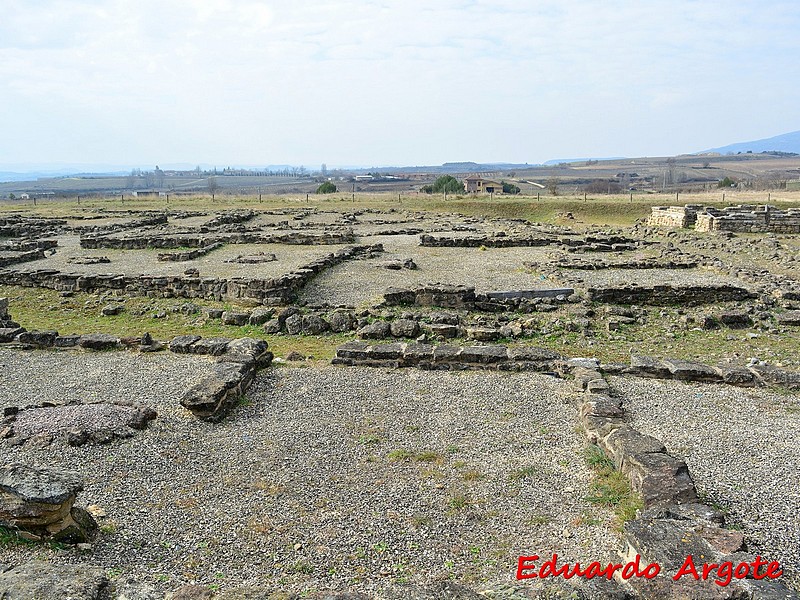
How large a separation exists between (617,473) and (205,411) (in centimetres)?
519

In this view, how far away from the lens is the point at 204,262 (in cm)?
2222

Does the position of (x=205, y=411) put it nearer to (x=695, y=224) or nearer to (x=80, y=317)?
(x=80, y=317)

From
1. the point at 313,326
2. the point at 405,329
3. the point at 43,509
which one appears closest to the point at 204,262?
the point at 313,326

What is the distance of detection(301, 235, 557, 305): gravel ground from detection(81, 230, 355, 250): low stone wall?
3407mm

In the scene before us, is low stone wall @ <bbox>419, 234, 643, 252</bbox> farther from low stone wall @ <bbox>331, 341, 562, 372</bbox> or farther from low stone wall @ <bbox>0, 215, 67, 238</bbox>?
low stone wall @ <bbox>0, 215, 67, 238</bbox>

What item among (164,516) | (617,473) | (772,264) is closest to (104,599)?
(164,516)

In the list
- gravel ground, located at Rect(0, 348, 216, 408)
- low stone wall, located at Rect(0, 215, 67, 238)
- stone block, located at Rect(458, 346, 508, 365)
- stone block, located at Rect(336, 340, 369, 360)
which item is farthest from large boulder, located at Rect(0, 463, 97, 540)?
low stone wall, located at Rect(0, 215, 67, 238)

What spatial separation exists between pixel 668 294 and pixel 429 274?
7.39 m

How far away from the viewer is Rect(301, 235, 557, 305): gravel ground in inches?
669

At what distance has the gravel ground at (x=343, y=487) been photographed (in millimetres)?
5115

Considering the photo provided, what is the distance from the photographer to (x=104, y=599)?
451 centimetres

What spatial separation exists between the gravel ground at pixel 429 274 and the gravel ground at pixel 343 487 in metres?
7.36

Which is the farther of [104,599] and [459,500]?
[459,500]

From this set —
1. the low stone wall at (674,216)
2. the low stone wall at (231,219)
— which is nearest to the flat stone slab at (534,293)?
the low stone wall at (231,219)
